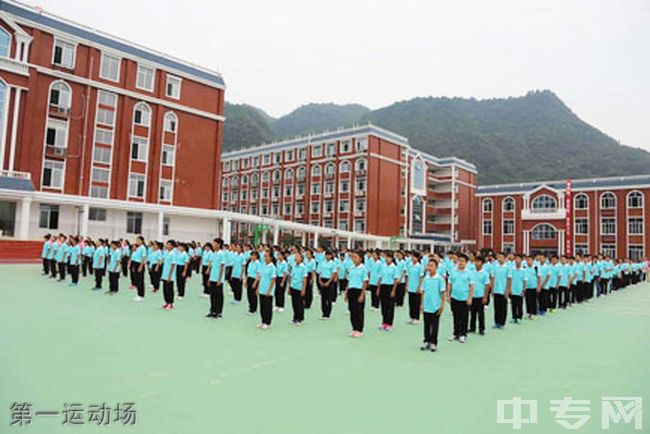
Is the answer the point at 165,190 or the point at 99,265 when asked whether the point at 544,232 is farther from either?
the point at 99,265

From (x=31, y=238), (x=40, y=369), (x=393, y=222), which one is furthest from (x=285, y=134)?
(x=40, y=369)

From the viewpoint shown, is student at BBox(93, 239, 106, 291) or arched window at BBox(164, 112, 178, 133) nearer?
student at BBox(93, 239, 106, 291)

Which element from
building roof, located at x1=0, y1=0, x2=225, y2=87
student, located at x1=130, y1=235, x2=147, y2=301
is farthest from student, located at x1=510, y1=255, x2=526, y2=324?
building roof, located at x1=0, y1=0, x2=225, y2=87

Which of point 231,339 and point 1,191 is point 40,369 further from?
point 1,191

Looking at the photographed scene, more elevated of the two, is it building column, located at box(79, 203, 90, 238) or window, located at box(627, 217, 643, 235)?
window, located at box(627, 217, 643, 235)

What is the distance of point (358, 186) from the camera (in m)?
44.8

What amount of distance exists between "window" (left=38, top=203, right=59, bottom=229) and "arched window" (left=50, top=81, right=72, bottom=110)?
6519mm

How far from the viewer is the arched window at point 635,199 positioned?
1490 inches

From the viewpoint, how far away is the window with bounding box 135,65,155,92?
30516 millimetres

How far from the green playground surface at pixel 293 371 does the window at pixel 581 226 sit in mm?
35861

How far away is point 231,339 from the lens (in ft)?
21.9

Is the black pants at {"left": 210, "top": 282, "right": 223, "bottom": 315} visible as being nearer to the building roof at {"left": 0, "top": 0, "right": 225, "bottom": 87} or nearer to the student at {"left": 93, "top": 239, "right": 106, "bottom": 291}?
the student at {"left": 93, "top": 239, "right": 106, "bottom": 291}

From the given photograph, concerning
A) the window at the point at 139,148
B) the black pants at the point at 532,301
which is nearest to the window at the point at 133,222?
the window at the point at 139,148

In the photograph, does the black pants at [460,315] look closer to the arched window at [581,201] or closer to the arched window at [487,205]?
the arched window at [581,201]
